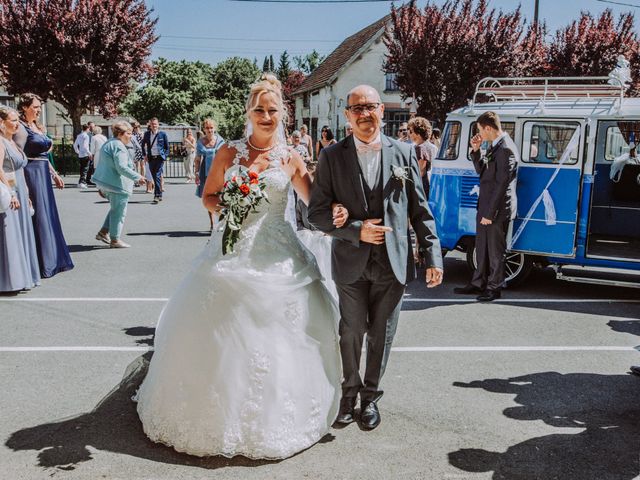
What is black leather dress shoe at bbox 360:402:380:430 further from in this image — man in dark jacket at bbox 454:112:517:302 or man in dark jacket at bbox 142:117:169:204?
man in dark jacket at bbox 142:117:169:204

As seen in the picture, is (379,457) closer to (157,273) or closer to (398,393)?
(398,393)

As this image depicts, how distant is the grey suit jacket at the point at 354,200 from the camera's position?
171 inches

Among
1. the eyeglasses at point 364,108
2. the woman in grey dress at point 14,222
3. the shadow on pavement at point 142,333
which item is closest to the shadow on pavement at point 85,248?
the woman in grey dress at point 14,222

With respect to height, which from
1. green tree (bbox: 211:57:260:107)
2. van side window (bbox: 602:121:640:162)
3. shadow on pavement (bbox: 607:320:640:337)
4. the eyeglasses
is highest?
green tree (bbox: 211:57:260:107)

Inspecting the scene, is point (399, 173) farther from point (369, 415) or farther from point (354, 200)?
point (369, 415)

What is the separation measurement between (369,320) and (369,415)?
0.65 metres

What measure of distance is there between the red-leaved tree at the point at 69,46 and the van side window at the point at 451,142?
22725 mm

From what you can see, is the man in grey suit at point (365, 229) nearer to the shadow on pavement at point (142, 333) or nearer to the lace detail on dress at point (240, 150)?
the lace detail on dress at point (240, 150)

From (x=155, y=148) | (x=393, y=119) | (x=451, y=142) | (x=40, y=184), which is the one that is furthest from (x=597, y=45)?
(x=40, y=184)

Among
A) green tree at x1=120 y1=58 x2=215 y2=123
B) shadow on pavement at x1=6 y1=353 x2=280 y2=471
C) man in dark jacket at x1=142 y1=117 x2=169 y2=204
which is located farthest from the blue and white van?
green tree at x1=120 y1=58 x2=215 y2=123

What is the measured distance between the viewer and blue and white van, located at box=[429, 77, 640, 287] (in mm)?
8234

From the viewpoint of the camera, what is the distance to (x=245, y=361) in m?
3.92

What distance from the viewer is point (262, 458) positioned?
3.91 meters

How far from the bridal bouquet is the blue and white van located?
5.17 meters
